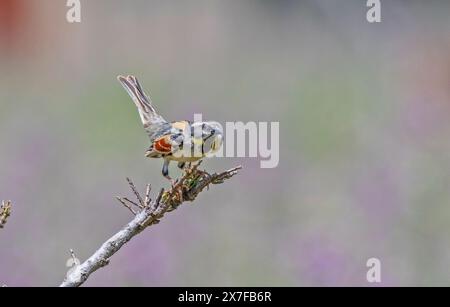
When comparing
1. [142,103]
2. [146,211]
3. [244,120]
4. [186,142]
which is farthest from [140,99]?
[244,120]

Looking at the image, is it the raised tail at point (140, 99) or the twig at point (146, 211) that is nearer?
the twig at point (146, 211)

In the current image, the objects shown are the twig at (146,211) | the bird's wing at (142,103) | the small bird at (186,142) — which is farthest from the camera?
the bird's wing at (142,103)

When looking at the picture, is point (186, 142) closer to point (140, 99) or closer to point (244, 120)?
point (140, 99)

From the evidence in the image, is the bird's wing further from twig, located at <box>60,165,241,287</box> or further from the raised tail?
twig, located at <box>60,165,241,287</box>

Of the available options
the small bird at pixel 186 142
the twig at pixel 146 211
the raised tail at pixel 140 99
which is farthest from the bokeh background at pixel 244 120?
the twig at pixel 146 211

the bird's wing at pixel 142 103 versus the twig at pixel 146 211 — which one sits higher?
the bird's wing at pixel 142 103

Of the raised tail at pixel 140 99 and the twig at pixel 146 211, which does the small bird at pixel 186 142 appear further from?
the raised tail at pixel 140 99
